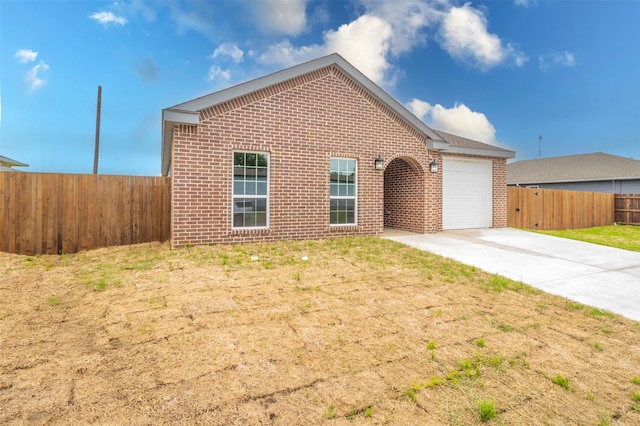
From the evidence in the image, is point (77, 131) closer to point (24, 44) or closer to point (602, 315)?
point (24, 44)

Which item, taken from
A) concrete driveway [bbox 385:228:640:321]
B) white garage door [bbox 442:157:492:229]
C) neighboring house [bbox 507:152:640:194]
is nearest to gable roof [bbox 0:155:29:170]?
concrete driveway [bbox 385:228:640:321]

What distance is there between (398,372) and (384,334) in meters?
0.76

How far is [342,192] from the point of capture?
9.91 meters

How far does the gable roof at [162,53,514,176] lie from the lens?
782 cm

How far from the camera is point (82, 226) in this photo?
8547 mm

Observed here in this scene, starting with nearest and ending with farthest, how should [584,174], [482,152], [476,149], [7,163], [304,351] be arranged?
[304,351] → [476,149] → [482,152] → [7,163] → [584,174]

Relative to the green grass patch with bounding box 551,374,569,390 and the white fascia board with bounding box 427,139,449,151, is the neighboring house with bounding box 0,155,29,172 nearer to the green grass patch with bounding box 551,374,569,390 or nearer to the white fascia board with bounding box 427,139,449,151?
the white fascia board with bounding box 427,139,449,151

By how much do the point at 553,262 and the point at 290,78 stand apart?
8252 mm

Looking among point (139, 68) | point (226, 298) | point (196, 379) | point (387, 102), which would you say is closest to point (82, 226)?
point (226, 298)

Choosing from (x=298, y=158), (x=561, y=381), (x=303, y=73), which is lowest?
(x=561, y=381)

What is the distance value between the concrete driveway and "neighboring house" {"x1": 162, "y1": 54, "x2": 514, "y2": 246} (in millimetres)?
1843

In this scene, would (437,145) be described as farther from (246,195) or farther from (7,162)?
(7,162)

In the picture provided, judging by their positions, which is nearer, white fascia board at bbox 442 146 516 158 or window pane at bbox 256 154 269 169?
window pane at bbox 256 154 269 169

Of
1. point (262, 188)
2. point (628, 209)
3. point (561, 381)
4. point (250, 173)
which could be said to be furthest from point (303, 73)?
point (628, 209)
